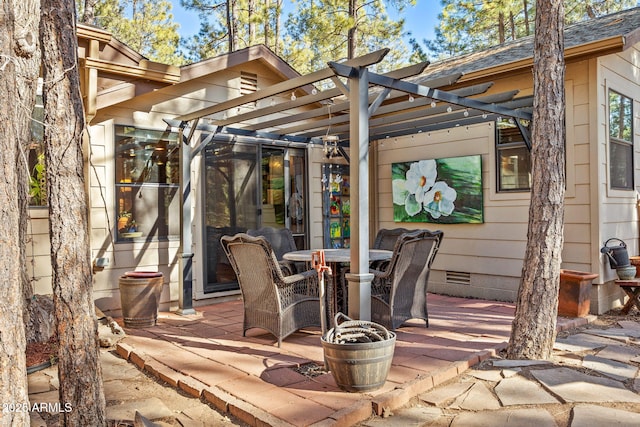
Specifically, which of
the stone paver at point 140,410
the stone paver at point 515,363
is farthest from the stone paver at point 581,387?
the stone paver at point 140,410

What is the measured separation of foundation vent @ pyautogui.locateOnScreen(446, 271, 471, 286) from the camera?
680 cm

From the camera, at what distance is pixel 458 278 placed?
6902 millimetres

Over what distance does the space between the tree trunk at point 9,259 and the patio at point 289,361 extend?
1.36m

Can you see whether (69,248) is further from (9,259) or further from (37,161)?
(37,161)

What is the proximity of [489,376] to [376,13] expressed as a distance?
11.6 meters

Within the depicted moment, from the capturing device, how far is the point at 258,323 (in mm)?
4453

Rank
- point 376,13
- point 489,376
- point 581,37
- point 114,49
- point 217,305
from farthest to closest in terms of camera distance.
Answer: point 376,13
point 217,305
point 581,37
point 114,49
point 489,376

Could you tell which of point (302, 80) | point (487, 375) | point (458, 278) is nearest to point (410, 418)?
point (487, 375)

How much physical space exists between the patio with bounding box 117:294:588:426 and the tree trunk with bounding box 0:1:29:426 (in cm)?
136

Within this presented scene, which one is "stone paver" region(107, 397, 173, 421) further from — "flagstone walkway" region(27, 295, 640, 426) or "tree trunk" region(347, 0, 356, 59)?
"tree trunk" region(347, 0, 356, 59)

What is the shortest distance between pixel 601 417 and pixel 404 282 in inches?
79.7

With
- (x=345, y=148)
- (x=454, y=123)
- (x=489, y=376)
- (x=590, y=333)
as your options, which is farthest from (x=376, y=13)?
(x=489, y=376)

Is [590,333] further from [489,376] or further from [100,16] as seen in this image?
[100,16]

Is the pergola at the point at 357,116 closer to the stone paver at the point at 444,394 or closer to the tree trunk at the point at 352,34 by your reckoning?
the stone paver at the point at 444,394
